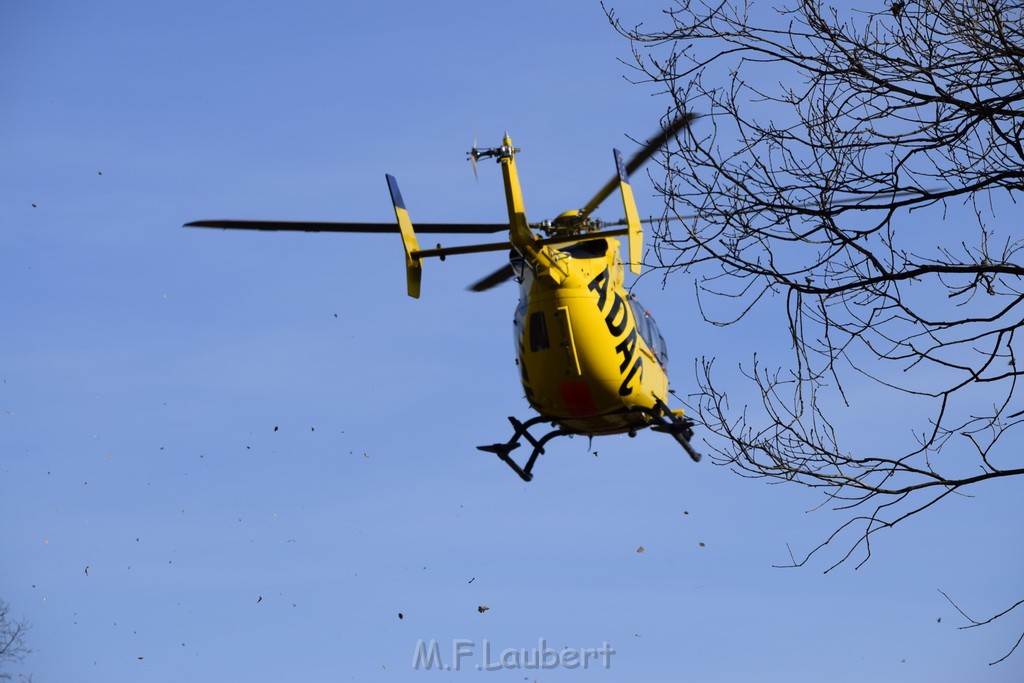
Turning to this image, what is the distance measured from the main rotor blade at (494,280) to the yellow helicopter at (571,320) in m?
2.57

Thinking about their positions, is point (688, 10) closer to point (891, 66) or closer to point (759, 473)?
point (891, 66)

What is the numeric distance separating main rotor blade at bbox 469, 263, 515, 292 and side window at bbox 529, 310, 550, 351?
3.81 meters

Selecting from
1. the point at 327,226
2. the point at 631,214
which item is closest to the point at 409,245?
the point at 327,226

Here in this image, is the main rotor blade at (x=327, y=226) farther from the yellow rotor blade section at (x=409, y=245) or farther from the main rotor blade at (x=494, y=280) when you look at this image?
the main rotor blade at (x=494, y=280)

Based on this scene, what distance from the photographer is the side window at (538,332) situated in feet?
52.7

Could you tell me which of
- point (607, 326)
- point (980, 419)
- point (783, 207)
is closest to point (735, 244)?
point (783, 207)

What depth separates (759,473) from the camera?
7.59m

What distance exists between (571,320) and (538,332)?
1.49 feet

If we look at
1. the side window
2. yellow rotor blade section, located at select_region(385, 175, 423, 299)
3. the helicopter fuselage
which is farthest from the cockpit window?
yellow rotor blade section, located at select_region(385, 175, 423, 299)

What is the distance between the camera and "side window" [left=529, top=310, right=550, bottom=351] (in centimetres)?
1606

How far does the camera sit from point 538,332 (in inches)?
636

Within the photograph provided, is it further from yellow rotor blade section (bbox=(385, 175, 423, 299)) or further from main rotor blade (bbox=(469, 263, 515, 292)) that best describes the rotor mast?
main rotor blade (bbox=(469, 263, 515, 292))

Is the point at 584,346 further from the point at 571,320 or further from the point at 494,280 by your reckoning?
the point at 494,280

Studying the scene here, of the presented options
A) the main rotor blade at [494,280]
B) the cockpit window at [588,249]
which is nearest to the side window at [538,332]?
the cockpit window at [588,249]
